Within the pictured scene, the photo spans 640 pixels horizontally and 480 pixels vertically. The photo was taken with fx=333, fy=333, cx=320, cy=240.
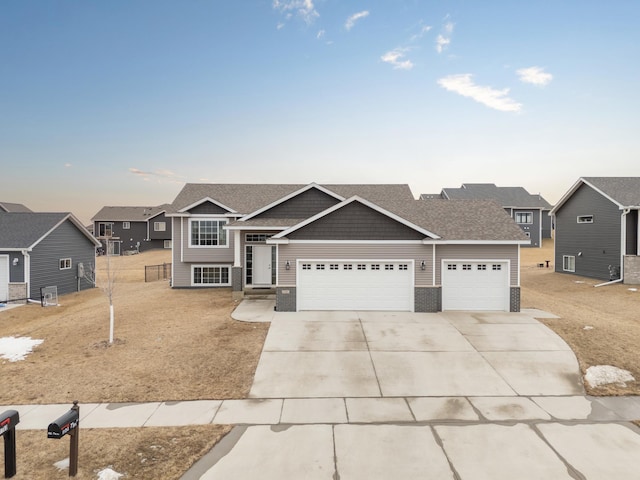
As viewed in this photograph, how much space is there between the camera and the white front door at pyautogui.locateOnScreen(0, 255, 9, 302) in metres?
20.0

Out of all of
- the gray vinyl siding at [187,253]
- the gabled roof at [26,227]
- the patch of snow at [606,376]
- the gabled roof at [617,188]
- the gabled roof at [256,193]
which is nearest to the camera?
the patch of snow at [606,376]

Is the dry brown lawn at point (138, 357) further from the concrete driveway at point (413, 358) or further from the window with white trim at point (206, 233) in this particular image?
the window with white trim at point (206, 233)

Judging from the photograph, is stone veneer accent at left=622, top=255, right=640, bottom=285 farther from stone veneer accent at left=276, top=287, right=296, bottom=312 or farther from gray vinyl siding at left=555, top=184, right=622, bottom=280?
stone veneer accent at left=276, top=287, right=296, bottom=312

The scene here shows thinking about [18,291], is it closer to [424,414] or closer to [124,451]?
[124,451]

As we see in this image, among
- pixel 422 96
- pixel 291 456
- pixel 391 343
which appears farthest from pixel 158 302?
pixel 422 96

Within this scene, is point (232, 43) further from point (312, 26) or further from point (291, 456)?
point (291, 456)

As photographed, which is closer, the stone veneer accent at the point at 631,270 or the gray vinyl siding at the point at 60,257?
the gray vinyl siding at the point at 60,257

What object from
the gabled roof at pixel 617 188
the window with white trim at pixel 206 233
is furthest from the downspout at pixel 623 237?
the window with white trim at pixel 206 233

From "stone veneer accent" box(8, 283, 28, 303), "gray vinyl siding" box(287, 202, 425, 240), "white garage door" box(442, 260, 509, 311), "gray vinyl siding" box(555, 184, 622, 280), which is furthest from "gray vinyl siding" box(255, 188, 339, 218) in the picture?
"gray vinyl siding" box(555, 184, 622, 280)

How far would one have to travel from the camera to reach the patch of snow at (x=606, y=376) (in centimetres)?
850

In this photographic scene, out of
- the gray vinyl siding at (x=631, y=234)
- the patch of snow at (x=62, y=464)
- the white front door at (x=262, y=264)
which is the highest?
the gray vinyl siding at (x=631, y=234)

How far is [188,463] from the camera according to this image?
546cm

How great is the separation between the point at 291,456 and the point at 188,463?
5.52 ft

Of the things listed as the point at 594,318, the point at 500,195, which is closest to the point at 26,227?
the point at 594,318
